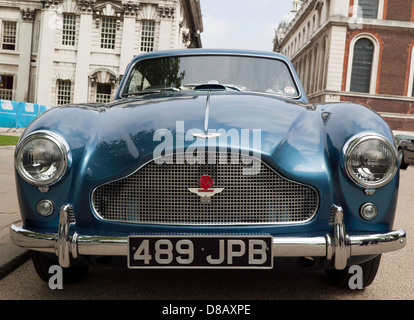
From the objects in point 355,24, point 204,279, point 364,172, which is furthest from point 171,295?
point 355,24

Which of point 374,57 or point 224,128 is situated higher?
point 374,57

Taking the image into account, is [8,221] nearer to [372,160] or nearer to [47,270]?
[47,270]

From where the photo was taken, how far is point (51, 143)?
2297 mm

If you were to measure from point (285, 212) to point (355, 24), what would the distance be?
3440cm

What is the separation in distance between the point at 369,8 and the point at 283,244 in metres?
35.5

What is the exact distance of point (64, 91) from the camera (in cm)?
2884

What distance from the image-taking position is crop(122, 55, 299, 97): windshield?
142 inches

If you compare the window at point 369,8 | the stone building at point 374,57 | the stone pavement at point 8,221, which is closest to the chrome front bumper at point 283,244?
the stone pavement at point 8,221

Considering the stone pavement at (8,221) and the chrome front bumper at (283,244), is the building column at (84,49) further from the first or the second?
the chrome front bumper at (283,244)

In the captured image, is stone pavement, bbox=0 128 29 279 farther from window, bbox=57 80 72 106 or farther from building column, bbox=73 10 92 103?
window, bbox=57 80 72 106

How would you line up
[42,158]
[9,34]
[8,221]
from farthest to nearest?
[9,34] < [8,221] < [42,158]

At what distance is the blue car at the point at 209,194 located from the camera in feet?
6.86

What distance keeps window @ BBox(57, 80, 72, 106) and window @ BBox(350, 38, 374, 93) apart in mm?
20313
